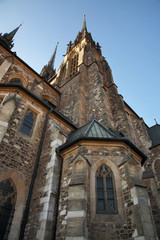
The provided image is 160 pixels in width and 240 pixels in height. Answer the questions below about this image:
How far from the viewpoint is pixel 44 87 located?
17.6 meters

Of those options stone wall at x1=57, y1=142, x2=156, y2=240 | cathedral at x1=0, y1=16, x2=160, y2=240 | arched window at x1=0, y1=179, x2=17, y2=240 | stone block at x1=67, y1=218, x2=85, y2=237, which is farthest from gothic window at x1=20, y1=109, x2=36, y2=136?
stone block at x1=67, y1=218, x2=85, y2=237

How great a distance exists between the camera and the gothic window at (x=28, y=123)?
29.8 feet

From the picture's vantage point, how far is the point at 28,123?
31.1 feet

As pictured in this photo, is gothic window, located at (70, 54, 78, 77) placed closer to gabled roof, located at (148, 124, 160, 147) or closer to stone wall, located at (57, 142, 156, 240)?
gabled roof, located at (148, 124, 160, 147)

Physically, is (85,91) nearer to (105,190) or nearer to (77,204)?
(105,190)

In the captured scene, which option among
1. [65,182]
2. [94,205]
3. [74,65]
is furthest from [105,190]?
[74,65]

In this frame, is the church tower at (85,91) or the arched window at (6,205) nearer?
the arched window at (6,205)

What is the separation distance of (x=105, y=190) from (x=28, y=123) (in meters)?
5.50

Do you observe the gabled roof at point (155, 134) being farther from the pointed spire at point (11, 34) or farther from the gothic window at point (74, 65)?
the pointed spire at point (11, 34)

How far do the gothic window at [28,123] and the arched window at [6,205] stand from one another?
9.08ft

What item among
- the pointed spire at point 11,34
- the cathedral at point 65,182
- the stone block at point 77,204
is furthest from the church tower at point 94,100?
the pointed spire at point 11,34

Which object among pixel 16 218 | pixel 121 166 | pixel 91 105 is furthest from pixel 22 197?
pixel 91 105

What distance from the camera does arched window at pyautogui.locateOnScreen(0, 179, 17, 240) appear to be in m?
6.32

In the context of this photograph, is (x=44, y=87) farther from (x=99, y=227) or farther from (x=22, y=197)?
(x=99, y=227)
